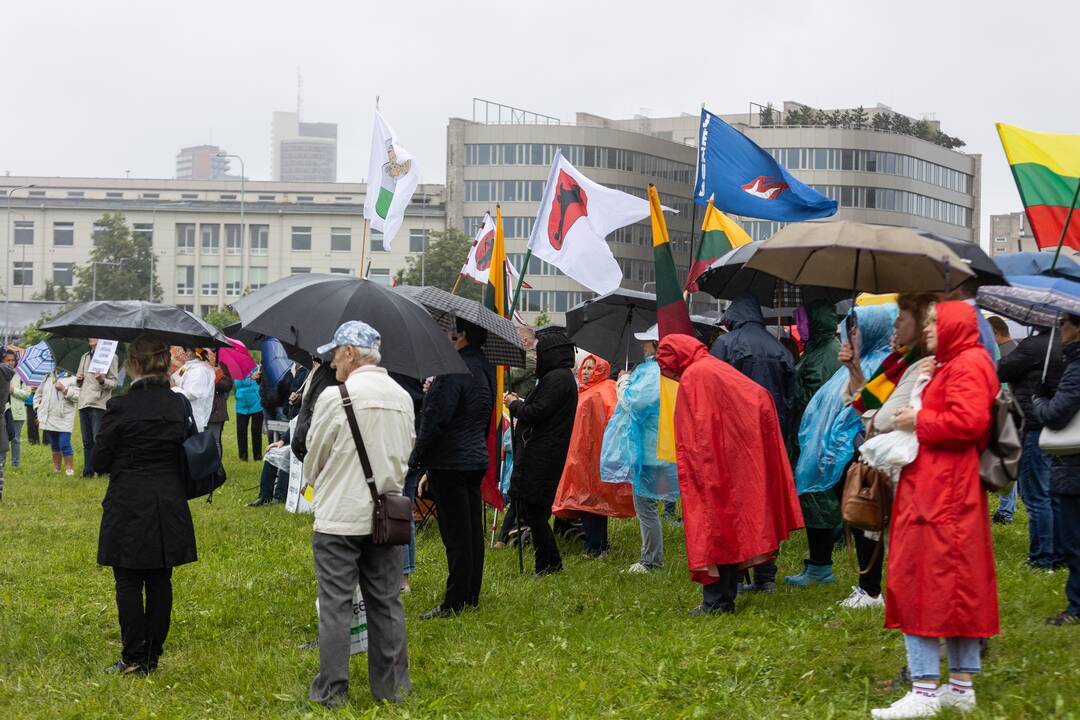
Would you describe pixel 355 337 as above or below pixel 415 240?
below

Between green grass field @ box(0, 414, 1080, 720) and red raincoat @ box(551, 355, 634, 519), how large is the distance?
50 cm

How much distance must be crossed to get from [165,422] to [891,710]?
4.37 m

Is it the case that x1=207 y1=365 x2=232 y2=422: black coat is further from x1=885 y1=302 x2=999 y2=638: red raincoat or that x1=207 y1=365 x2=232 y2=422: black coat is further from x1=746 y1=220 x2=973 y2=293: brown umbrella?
x1=885 y1=302 x2=999 y2=638: red raincoat

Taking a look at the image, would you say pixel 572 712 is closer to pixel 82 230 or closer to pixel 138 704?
pixel 138 704

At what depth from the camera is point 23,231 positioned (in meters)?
106

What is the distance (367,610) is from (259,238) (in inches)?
3953

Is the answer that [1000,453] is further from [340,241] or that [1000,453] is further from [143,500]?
[340,241]

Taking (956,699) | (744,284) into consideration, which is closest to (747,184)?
(744,284)

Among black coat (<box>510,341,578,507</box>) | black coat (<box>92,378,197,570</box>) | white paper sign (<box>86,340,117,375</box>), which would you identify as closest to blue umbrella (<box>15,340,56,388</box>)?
white paper sign (<box>86,340,117,375</box>)

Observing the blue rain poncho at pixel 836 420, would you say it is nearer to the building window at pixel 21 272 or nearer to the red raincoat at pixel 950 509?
the red raincoat at pixel 950 509

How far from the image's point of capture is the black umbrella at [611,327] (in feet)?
41.8

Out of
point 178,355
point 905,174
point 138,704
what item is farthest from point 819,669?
point 905,174

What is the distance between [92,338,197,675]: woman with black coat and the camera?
745 cm

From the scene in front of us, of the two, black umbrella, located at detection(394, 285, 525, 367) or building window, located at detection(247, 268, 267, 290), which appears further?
building window, located at detection(247, 268, 267, 290)
